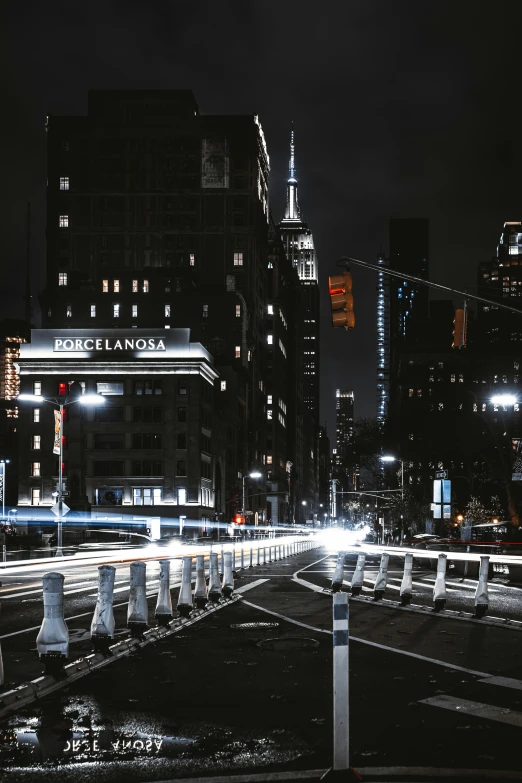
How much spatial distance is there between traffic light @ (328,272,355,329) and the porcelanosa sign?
284ft

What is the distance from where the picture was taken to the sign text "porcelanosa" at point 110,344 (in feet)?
343

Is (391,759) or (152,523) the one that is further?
(152,523)

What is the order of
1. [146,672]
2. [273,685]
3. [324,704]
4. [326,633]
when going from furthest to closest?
[326,633]
[146,672]
[273,685]
[324,704]

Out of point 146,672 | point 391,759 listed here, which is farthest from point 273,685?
point 391,759

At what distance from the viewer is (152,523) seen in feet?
263

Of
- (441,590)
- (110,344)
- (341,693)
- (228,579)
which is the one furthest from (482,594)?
(110,344)

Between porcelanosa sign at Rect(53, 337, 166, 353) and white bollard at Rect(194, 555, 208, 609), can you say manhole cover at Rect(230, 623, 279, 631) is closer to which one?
white bollard at Rect(194, 555, 208, 609)

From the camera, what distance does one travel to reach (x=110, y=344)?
105188 mm

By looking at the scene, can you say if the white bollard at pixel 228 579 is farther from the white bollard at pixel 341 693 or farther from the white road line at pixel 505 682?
the white bollard at pixel 341 693

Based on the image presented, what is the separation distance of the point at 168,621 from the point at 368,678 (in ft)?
18.7

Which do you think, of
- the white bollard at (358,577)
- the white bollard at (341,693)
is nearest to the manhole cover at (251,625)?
the white bollard at (358,577)

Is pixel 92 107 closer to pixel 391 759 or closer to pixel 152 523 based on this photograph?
pixel 152 523

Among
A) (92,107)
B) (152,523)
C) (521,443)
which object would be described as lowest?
(152,523)

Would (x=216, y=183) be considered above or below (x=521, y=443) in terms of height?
above
